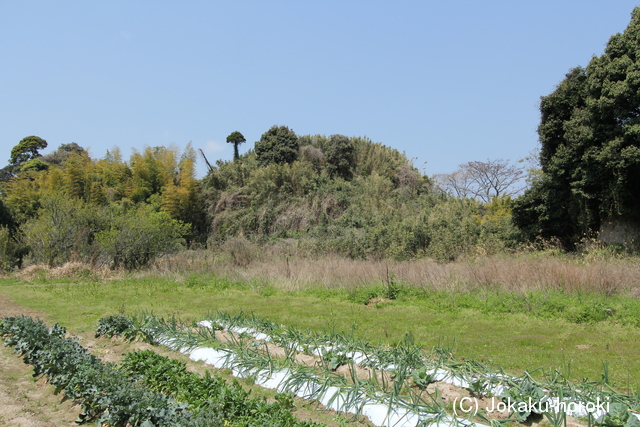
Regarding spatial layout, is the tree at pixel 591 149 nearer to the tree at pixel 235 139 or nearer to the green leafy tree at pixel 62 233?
the green leafy tree at pixel 62 233

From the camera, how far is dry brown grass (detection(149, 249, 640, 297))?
32.4 ft


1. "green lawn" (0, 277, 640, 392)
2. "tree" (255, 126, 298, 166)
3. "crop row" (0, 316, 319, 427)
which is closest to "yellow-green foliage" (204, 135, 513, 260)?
"tree" (255, 126, 298, 166)

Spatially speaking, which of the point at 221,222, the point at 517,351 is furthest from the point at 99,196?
the point at 517,351

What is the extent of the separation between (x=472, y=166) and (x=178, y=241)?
99.0ft

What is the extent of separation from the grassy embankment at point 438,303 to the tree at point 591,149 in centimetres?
409

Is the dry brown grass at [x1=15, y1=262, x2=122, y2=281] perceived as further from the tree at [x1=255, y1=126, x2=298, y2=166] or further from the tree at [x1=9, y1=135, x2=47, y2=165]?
the tree at [x1=9, y1=135, x2=47, y2=165]

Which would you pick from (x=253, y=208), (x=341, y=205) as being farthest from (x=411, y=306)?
(x=253, y=208)

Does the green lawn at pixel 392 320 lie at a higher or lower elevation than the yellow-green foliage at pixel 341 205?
lower

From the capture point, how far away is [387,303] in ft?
35.7

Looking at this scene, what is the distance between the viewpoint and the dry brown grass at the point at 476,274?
9.88 metres

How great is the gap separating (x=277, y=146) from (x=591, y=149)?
79.5ft

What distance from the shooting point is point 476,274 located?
11.3m

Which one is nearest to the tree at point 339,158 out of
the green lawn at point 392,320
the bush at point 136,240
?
the bush at point 136,240

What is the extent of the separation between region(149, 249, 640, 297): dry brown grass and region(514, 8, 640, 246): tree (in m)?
2.78
